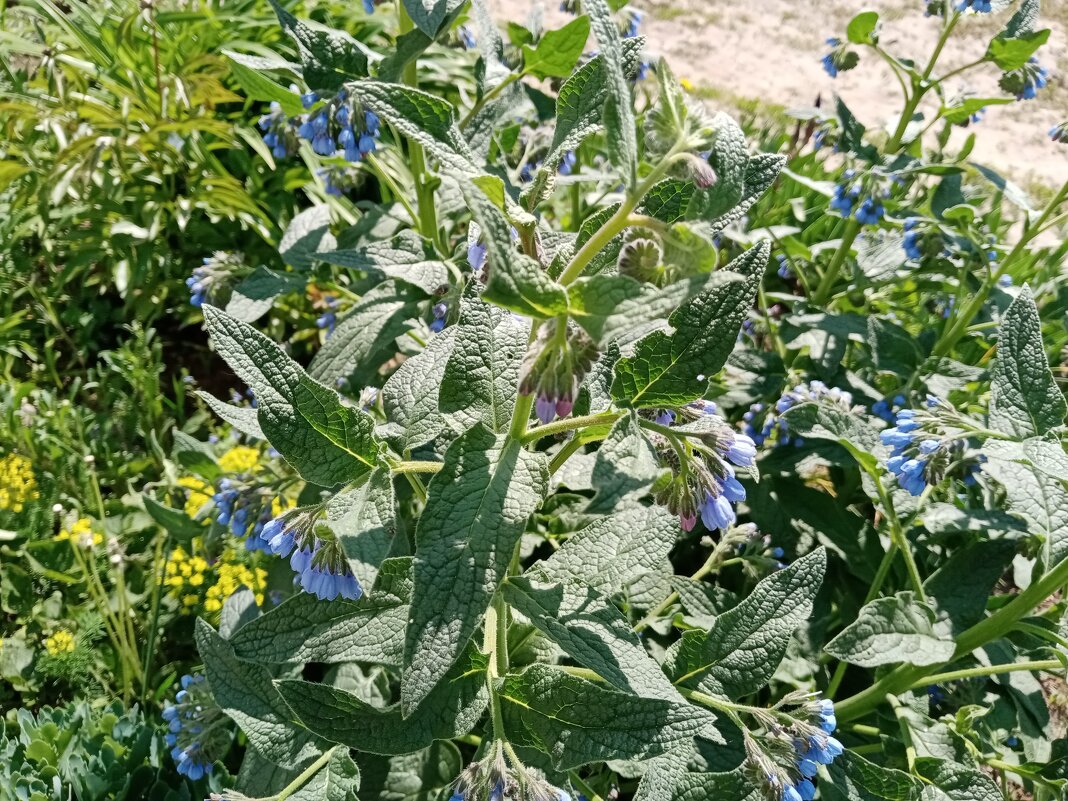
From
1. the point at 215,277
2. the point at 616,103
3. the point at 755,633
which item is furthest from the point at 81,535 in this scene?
the point at 616,103

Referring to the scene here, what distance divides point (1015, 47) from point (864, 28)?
0.40 meters

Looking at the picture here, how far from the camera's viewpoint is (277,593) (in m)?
2.07

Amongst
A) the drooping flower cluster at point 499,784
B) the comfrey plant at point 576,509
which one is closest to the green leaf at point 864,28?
the comfrey plant at point 576,509

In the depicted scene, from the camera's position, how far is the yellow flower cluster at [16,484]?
9.02ft

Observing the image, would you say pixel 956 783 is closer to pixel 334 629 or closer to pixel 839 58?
pixel 334 629

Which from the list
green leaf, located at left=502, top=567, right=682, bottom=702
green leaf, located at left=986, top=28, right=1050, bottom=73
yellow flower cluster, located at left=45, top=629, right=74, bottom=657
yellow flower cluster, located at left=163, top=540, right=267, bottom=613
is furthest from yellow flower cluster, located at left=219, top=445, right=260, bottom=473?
A: green leaf, located at left=986, top=28, right=1050, bottom=73

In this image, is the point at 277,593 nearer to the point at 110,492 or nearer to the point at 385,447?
the point at 385,447

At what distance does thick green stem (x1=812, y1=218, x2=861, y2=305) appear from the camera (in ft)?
8.90

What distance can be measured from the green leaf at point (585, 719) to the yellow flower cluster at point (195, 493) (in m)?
1.57

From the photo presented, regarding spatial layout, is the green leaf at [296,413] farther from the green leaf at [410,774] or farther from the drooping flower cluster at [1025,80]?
the drooping flower cluster at [1025,80]

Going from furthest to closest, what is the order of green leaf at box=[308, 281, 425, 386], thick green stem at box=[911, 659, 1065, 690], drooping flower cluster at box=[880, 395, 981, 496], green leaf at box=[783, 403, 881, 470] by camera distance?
1. green leaf at box=[308, 281, 425, 386]
2. green leaf at box=[783, 403, 881, 470]
3. drooping flower cluster at box=[880, 395, 981, 496]
4. thick green stem at box=[911, 659, 1065, 690]

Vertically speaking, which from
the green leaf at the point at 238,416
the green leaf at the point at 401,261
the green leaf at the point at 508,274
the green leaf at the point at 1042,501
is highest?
the green leaf at the point at 508,274

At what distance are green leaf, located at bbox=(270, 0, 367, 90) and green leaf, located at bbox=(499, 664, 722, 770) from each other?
1.22m

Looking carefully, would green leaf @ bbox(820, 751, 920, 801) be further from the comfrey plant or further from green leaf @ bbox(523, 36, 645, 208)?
green leaf @ bbox(523, 36, 645, 208)
